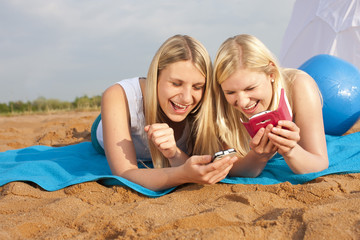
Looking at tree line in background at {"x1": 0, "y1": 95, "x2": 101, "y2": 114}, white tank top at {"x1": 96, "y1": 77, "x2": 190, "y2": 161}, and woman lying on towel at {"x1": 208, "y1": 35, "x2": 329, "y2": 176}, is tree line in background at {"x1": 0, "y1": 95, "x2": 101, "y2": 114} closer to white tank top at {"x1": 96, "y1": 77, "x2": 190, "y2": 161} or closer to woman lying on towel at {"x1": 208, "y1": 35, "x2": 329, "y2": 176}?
white tank top at {"x1": 96, "y1": 77, "x2": 190, "y2": 161}

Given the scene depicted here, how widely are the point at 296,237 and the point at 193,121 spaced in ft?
5.13

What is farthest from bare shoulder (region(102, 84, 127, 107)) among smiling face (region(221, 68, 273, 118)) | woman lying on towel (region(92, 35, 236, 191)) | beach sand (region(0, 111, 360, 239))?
smiling face (region(221, 68, 273, 118))

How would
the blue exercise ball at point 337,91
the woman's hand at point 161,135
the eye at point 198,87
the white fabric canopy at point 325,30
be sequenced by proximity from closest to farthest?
the woman's hand at point 161,135 → the eye at point 198,87 → the blue exercise ball at point 337,91 → the white fabric canopy at point 325,30

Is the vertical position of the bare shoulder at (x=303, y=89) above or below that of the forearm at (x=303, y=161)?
above

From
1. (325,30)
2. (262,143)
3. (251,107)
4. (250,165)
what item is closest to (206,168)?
(262,143)

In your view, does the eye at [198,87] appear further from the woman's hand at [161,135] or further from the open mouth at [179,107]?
the woman's hand at [161,135]

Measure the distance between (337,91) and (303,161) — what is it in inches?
70.0

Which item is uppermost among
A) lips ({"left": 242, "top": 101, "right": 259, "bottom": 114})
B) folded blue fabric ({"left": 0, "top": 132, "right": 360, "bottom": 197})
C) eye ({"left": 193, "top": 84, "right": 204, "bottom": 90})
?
eye ({"left": 193, "top": 84, "right": 204, "bottom": 90})

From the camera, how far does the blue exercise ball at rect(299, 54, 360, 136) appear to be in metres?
3.77

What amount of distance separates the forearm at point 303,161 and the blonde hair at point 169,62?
0.73 meters

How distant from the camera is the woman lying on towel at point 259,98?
2369mm

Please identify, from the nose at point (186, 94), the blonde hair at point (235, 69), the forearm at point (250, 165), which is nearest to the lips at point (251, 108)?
the blonde hair at point (235, 69)

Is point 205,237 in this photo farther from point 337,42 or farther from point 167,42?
point 337,42

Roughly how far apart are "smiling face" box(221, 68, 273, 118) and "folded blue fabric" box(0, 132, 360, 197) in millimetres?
514
